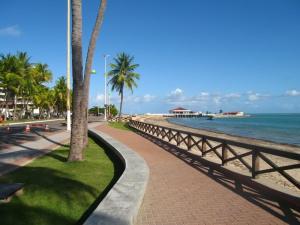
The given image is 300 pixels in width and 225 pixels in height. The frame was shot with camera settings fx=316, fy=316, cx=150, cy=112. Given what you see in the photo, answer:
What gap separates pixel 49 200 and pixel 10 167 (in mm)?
4577

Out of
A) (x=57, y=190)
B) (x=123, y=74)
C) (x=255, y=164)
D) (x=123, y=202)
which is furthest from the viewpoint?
(x=123, y=74)

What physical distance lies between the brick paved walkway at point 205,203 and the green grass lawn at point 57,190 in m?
1.36

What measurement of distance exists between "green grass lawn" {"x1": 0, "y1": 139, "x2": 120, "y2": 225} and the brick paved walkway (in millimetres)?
1365

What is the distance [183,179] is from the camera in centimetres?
920

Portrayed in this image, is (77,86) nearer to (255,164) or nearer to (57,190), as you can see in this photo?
(57,190)

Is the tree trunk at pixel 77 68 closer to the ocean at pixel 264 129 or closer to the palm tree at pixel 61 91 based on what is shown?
the ocean at pixel 264 129

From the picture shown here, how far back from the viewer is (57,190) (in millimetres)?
7668

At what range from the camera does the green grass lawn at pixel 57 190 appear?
598cm

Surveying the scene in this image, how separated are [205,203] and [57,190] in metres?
3.55

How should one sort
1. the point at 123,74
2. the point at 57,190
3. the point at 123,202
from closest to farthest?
the point at 123,202
the point at 57,190
the point at 123,74

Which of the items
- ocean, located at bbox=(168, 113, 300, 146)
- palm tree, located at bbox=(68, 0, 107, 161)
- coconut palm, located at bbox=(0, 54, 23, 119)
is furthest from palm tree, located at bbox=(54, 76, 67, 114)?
palm tree, located at bbox=(68, 0, 107, 161)

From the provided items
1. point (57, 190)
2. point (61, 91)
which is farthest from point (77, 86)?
point (61, 91)

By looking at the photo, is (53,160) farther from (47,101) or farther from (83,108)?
(47,101)

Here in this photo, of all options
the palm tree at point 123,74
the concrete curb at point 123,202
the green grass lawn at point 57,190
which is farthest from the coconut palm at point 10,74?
the concrete curb at point 123,202
